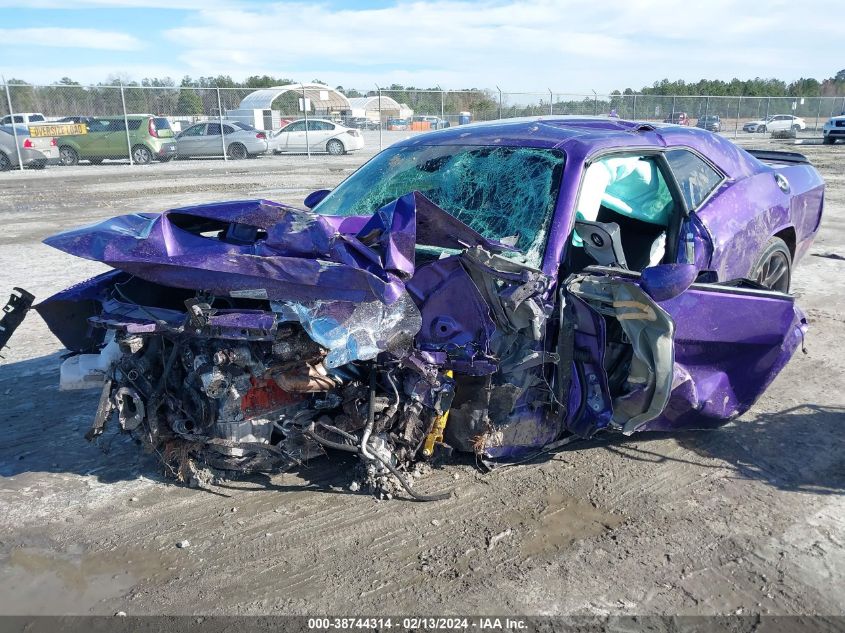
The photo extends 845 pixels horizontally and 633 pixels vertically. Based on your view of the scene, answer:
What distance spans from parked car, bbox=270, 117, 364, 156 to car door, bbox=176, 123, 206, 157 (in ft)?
9.39

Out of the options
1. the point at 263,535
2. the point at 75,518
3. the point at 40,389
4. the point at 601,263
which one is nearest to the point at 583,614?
the point at 263,535

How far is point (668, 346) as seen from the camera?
3.22 meters

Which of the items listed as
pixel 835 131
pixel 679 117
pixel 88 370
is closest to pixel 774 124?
pixel 679 117

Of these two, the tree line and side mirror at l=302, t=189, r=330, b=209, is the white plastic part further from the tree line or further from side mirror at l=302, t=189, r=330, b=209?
the tree line

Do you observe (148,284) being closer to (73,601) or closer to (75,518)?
(75,518)

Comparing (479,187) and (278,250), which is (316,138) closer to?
(479,187)

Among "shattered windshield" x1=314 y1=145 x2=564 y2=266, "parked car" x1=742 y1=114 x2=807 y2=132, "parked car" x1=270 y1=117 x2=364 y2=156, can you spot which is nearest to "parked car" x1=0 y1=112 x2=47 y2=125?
"parked car" x1=270 y1=117 x2=364 y2=156

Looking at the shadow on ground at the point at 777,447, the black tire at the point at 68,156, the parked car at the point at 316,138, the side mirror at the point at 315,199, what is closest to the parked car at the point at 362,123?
the parked car at the point at 316,138

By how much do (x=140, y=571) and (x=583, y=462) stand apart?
223 centimetres

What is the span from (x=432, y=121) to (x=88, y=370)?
29.9 m

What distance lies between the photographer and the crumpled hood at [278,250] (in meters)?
3.11

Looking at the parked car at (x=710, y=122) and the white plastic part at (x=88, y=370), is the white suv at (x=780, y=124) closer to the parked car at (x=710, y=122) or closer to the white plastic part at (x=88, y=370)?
the parked car at (x=710, y=122)

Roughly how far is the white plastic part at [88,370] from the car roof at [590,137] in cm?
231

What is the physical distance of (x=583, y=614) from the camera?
2631 millimetres
